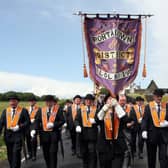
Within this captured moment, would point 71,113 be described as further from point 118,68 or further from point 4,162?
point 118,68

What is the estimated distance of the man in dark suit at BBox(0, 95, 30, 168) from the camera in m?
10.1

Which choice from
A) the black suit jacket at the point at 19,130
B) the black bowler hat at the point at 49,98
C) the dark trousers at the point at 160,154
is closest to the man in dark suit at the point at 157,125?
the dark trousers at the point at 160,154

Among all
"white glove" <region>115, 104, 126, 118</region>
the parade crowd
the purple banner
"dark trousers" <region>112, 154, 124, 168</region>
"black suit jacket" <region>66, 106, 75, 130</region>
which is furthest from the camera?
"black suit jacket" <region>66, 106, 75, 130</region>

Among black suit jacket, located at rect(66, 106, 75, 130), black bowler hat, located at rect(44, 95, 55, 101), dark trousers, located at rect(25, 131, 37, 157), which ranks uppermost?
black bowler hat, located at rect(44, 95, 55, 101)

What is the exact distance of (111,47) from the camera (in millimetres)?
9305

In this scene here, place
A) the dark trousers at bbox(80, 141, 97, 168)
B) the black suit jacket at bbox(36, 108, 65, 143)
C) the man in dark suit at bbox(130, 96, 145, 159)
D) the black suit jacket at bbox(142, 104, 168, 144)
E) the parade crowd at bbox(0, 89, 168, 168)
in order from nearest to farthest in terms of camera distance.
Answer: the parade crowd at bbox(0, 89, 168, 168) < the black suit jacket at bbox(142, 104, 168, 144) < the dark trousers at bbox(80, 141, 97, 168) < the black suit jacket at bbox(36, 108, 65, 143) < the man in dark suit at bbox(130, 96, 145, 159)

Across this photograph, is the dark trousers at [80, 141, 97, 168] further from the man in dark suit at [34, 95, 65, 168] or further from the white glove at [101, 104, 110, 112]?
the white glove at [101, 104, 110, 112]

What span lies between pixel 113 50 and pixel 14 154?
3347mm

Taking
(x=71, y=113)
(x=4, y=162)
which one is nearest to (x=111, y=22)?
(x=4, y=162)

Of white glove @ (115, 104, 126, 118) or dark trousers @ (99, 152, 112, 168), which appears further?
dark trousers @ (99, 152, 112, 168)

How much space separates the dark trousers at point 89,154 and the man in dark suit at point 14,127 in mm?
1498

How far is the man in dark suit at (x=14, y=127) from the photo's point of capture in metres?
10.1

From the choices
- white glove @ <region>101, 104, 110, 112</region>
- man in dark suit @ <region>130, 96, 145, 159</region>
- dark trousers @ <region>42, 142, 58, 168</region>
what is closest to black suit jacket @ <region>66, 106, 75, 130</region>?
man in dark suit @ <region>130, 96, 145, 159</region>

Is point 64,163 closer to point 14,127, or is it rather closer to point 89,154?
point 89,154
